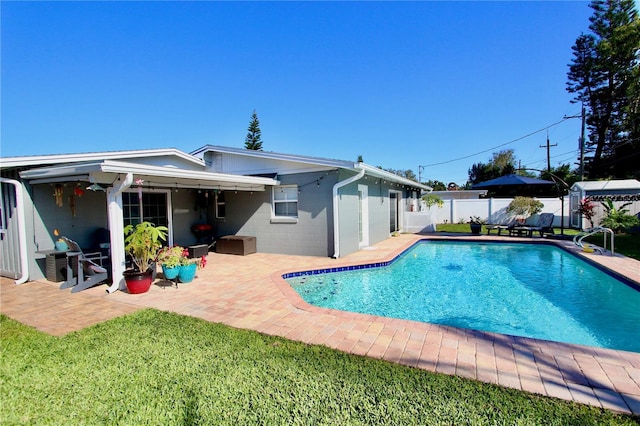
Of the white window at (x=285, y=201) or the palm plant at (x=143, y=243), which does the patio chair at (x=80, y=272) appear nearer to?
the palm plant at (x=143, y=243)

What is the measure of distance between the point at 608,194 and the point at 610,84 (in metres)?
17.1

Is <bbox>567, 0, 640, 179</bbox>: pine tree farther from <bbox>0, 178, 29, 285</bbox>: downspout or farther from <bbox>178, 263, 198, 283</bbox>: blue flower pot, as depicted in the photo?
<bbox>0, 178, 29, 285</bbox>: downspout

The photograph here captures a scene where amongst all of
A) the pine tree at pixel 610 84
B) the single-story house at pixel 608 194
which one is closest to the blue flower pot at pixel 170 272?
the single-story house at pixel 608 194

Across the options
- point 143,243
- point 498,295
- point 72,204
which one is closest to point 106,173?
point 143,243

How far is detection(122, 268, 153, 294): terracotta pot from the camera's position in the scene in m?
5.97

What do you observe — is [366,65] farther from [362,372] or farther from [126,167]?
[362,372]

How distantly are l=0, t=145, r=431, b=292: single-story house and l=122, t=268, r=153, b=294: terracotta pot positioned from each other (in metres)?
A: 0.50

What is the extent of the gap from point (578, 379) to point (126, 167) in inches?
294

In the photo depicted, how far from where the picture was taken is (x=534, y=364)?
3.11 meters

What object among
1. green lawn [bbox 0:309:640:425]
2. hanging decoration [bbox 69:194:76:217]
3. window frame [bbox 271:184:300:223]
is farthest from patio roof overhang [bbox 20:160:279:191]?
green lawn [bbox 0:309:640:425]

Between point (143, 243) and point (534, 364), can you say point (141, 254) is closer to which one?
point (143, 243)

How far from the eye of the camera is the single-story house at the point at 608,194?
15.8 metres

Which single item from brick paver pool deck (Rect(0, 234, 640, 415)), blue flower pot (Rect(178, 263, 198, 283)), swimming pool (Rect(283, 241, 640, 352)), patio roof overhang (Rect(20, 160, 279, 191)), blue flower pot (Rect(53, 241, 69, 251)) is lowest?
swimming pool (Rect(283, 241, 640, 352))

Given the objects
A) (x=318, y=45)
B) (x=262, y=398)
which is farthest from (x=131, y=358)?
(x=318, y=45)
